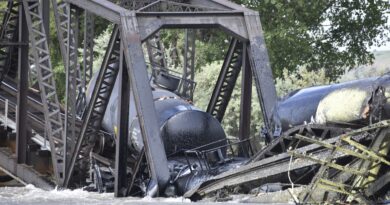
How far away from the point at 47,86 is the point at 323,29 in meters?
15.2

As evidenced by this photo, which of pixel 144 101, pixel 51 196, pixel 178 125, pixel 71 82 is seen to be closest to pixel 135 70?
pixel 144 101

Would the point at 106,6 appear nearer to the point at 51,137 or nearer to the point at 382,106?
the point at 51,137

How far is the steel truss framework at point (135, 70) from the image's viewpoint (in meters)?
21.2

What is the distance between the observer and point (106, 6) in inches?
880

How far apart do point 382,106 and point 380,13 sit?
20.7 meters

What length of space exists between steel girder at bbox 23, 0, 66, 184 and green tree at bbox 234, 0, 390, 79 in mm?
11022

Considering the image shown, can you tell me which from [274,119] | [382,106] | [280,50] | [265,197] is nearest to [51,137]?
[274,119]

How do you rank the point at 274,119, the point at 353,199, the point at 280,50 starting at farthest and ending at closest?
the point at 280,50, the point at 274,119, the point at 353,199

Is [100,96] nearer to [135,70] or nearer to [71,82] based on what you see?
[71,82]

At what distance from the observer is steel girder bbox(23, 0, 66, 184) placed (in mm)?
24984

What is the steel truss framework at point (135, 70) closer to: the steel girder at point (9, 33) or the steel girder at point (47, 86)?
the steel girder at point (47, 86)

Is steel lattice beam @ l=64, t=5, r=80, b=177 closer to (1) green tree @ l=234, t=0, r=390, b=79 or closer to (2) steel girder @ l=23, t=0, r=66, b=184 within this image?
(2) steel girder @ l=23, t=0, r=66, b=184

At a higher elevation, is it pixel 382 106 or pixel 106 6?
pixel 106 6

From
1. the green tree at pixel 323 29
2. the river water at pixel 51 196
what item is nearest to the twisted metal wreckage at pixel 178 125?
the river water at pixel 51 196
